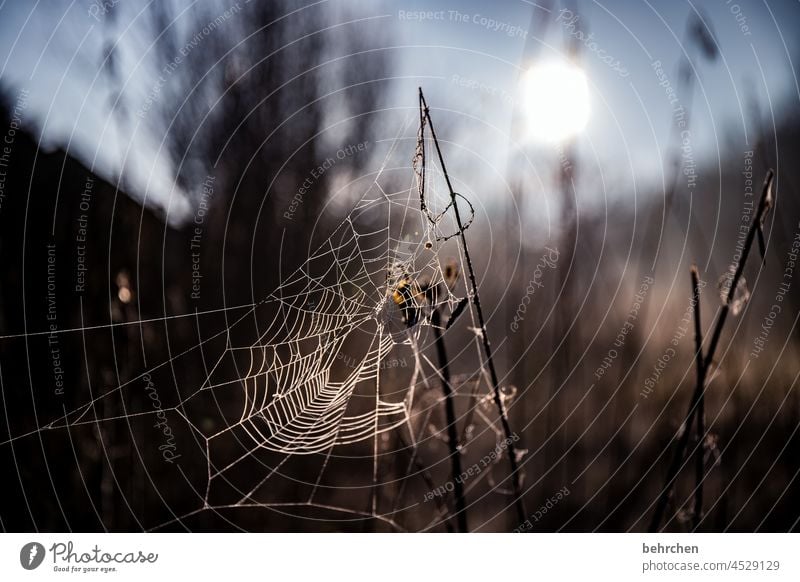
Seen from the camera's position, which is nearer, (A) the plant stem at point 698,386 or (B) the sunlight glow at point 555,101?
(A) the plant stem at point 698,386

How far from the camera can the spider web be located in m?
0.94

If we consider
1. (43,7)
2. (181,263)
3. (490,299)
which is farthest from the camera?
(490,299)

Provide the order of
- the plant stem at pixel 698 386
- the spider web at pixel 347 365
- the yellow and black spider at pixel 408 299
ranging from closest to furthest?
the plant stem at pixel 698 386, the yellow and black spider at pixel 408 299, the spider web at pixel 347 365

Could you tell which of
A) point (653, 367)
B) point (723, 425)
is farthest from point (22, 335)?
point (723, 425)

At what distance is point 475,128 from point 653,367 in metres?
0.75

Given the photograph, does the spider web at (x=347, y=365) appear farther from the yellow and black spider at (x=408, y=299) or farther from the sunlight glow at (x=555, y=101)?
the sunlight glow at (x=555, y=101)

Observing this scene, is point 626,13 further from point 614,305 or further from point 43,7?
point 43,7

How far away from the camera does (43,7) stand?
89cm

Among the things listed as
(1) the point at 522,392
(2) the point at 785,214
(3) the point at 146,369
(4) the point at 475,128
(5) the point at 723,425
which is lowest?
(5) the point at 723,425

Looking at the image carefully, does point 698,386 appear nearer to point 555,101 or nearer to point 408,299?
point 408,299

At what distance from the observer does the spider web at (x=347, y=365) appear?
941 mm

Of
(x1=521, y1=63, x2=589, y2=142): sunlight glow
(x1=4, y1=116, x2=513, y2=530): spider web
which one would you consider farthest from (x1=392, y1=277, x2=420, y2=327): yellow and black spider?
(x1=521, y1=63, x2=589, y2=142): sunlight glow

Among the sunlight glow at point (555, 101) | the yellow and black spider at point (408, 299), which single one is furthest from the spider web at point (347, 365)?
the sunlight glow at point (555, 101)

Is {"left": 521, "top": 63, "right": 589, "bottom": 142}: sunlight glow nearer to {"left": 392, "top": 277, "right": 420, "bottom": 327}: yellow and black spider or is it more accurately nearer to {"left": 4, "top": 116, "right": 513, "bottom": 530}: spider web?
{"left": 4, "top": 116, "right": 513, "bottom": 530}: spider web
